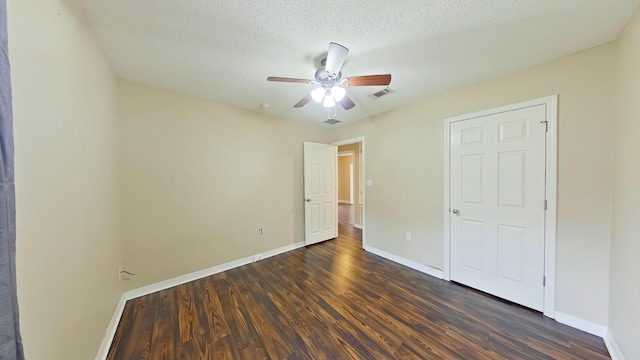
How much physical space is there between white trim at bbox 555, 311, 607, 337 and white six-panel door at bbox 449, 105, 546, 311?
14 cm

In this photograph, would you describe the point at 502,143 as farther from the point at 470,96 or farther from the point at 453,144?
the point at 470,96

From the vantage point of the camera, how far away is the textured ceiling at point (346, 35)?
4.57ft

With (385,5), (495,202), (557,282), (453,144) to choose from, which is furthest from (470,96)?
(557,282)

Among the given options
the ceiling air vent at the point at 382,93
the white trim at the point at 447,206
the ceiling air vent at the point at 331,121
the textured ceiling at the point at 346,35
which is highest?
the textured ceiling at the point at 346,35

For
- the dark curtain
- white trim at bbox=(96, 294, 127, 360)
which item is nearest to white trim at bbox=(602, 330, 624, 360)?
the dark curtain

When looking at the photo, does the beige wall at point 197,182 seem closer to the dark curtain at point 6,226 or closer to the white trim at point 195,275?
the white trim at point 195,275

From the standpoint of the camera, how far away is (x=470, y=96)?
2.52m

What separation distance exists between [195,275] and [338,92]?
2.86m

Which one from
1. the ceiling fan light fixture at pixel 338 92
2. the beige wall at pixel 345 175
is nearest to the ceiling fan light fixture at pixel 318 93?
the ceiling fan light fixture at pixel 338 92

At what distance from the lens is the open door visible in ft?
13.4

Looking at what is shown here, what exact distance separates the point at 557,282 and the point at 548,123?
1.47m

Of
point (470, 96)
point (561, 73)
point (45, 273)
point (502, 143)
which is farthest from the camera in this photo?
point (470, 96)

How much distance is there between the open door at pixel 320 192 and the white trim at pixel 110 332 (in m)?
2.56

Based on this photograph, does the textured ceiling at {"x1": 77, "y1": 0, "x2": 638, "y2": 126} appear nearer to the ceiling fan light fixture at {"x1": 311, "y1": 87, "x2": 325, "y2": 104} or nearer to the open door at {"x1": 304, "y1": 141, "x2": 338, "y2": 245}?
the ceiling fan light fixture at {"x1": 311, "y1": 87, "x2": 325, "y2": 104}
